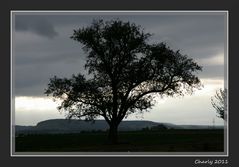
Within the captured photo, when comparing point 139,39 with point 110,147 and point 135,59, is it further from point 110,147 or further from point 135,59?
point 110,147

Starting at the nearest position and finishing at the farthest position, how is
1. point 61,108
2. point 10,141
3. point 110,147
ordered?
point 10,141 → point 110,147 → point 61,108

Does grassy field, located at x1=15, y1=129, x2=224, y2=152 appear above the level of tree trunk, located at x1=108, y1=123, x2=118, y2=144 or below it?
below

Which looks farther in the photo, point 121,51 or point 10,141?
point 121,51

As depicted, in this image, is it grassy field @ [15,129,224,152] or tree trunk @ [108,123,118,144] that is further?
tree trunk @ [108,123,118,144]

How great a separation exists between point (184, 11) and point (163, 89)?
2381cm

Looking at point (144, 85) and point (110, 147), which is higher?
point (144, 85)

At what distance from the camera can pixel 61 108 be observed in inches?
2400

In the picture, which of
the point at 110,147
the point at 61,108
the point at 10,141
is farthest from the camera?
the point at 61,108

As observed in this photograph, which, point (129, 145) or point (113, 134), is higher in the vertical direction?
point (113, 134)

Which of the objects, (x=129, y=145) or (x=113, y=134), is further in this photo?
(x=113, y=134)

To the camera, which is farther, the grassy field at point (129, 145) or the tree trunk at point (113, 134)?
the tree trunk at point (113, 134)

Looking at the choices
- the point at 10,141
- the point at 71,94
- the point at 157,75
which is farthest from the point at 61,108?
the point at 10,141

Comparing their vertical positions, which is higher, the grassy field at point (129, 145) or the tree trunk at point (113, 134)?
the tree trunk at point (113, 134)

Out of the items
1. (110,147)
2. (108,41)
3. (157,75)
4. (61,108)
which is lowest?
(110,147)
